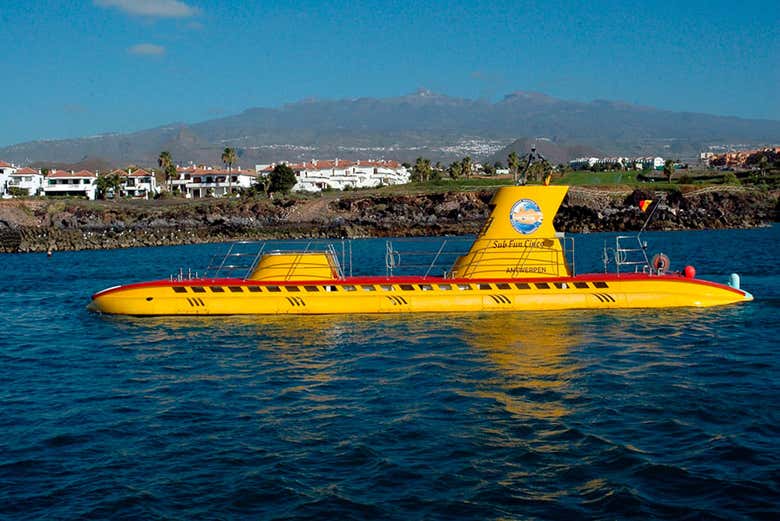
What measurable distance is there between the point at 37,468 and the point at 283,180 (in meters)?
123

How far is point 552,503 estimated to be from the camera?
547 inches

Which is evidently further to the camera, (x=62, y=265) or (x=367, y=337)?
(x=62, y=265)

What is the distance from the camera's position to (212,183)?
500 ft

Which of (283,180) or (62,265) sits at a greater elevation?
(283,180)

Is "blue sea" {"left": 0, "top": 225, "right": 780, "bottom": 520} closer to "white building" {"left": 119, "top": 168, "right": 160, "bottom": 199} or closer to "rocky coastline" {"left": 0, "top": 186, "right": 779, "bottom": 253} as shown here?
"rocky coastline" {"left": 0, "top": 186, "right": 779, "bottom": 253}

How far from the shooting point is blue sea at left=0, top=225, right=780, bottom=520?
14273mm

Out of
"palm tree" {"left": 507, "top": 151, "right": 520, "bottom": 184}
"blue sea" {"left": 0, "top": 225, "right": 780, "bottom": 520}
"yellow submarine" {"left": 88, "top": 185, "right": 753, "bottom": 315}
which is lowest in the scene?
"blue sea" {"left": 0, "top": 225, "right": 780, "bottom": 520}

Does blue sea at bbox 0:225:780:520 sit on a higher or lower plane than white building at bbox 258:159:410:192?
lower

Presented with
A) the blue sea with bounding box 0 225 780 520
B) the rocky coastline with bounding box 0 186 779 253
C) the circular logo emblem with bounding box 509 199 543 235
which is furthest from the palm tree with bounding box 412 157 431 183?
the blue sea with bounding box 0 225 780 520

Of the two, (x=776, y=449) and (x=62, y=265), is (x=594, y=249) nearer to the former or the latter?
(x=62, y=265)

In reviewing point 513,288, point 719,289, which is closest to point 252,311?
point 513,288

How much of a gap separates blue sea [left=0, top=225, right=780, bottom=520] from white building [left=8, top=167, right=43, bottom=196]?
4621 inches

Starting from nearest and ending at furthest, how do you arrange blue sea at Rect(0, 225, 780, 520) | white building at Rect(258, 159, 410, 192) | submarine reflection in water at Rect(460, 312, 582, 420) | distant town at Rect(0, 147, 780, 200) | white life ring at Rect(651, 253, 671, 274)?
blue sea at Rect(0, 225, 780, 520) < submarine reflection in water at Rect(460, 312, 582, 420) < white life ring at Rect(651, 253, 671, 274) < distant town at Rect(0, 147, 780, 200) < white building at Rect(258, 159, 410, 192)

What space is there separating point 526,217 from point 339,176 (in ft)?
463
